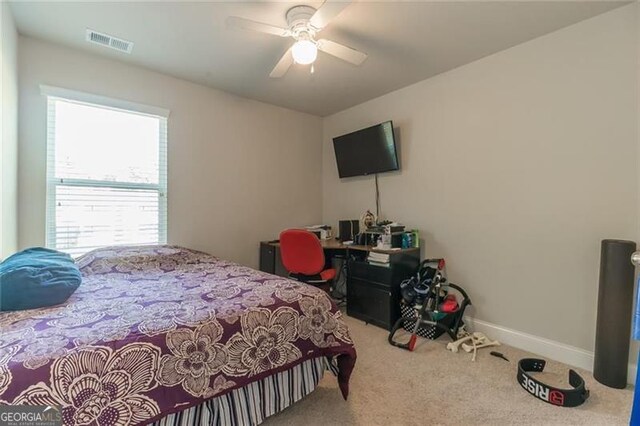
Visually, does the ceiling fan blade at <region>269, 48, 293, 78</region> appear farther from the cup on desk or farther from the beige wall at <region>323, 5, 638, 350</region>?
the cup on desk

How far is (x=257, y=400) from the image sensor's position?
1456 mm

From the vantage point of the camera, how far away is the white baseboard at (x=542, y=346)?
6.88ft

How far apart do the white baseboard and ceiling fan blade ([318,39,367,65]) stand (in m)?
2.51

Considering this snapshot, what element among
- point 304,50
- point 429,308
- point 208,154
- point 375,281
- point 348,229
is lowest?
point 429,308

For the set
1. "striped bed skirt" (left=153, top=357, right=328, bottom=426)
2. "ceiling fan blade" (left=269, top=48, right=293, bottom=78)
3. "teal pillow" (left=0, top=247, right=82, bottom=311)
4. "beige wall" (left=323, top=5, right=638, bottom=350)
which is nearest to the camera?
"striped bed skirt" (left=153, top=357, right=328, bottom=426)

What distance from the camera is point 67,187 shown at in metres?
2.54

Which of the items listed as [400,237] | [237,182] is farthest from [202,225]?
[400,237]

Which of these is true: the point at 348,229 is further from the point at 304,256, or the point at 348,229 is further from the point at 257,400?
the point at 257,400

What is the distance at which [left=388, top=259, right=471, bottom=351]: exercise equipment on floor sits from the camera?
2.56 metres

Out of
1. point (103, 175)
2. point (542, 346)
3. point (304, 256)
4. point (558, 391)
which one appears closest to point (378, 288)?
point (304, 256)

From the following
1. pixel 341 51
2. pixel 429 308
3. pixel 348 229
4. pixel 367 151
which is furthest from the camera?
pixel 348 229

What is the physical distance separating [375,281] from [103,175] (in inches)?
109

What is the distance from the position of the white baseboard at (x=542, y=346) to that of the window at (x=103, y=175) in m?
3.22

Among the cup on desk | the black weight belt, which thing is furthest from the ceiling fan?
the black weight belt
